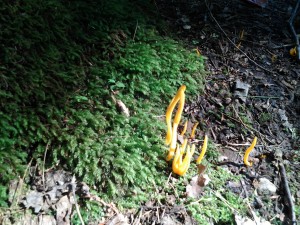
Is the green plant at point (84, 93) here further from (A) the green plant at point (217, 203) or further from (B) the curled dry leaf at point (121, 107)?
(A) the green plant at point (217, 203)

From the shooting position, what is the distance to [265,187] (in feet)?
8.71

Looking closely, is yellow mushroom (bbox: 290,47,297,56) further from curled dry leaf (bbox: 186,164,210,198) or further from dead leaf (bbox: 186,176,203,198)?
dead leaf (bbox: 186,176,203,198)

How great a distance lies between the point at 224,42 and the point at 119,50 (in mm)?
1796

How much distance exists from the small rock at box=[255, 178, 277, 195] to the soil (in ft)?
0.14

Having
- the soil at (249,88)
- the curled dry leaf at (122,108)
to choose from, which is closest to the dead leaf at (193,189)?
the soil at (249,88)

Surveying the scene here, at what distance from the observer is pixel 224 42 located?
12.8 feet

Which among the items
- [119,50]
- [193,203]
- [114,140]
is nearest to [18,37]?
[119,50]

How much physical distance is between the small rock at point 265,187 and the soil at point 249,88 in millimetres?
42

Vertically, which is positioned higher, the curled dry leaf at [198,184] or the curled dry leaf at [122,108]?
the curled dry leaf at [122,108]

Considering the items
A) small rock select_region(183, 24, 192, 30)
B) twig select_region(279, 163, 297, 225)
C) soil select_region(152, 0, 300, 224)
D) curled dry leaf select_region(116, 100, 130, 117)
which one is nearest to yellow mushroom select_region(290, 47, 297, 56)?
soil select_region(152, 0, 300, 224)

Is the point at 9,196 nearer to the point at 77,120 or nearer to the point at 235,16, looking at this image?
the point at 77,120

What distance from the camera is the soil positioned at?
9.22 ft

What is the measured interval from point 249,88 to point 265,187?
53.2 inches

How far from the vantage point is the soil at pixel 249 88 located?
281 cm
